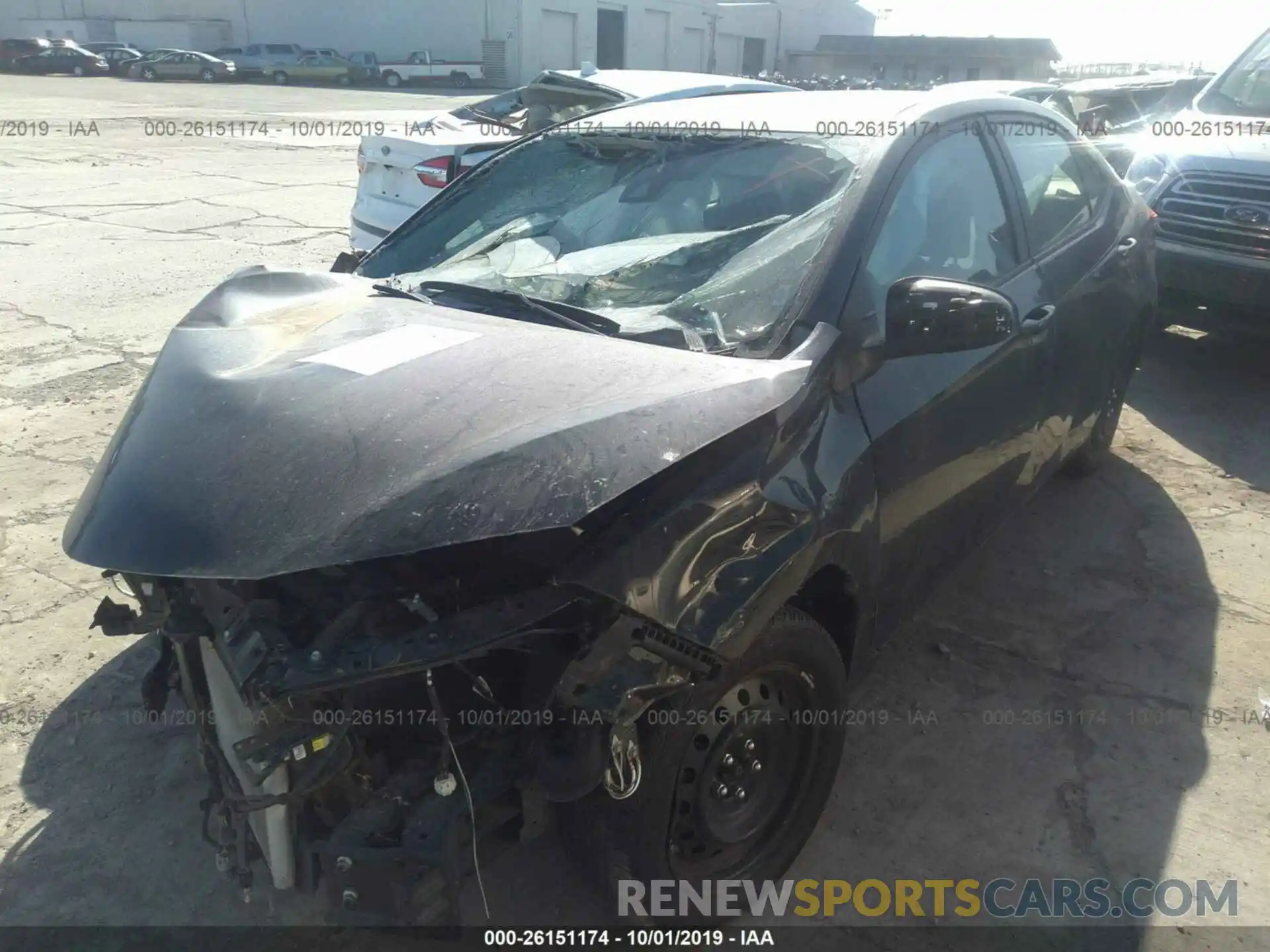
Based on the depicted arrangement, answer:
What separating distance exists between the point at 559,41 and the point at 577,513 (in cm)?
4765

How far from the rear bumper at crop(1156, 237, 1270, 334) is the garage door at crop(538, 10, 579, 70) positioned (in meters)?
41.5

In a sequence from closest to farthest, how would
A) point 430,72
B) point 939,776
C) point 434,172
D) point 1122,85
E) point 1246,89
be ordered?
point 939,776 < point 1246,89 < point 434,172 < point 1122,85 < point 430,72

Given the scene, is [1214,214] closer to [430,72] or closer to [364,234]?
[364,234]

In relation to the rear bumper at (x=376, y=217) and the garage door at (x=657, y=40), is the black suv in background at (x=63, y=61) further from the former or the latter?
the rear bumper at (x=376, y=217)

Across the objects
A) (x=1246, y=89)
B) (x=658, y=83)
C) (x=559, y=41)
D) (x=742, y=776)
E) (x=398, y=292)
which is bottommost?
(x=742, y=776)

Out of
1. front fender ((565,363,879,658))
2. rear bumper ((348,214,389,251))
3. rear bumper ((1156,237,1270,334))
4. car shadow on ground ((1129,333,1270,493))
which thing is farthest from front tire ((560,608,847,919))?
rear bumper ((348,214,389,251))

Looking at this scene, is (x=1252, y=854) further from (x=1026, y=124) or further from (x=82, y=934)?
(x=82, y=934)

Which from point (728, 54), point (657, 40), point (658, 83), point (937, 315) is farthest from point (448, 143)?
point (728, 54)

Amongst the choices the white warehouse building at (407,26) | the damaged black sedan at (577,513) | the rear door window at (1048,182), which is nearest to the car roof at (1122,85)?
the rear door window at (1048,182)

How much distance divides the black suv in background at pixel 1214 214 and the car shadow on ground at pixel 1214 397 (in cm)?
41

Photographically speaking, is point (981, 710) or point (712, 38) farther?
point (712, 38)

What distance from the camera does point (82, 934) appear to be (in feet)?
7.79

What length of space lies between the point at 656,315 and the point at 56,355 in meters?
4.97

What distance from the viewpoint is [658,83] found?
26.9 feet
